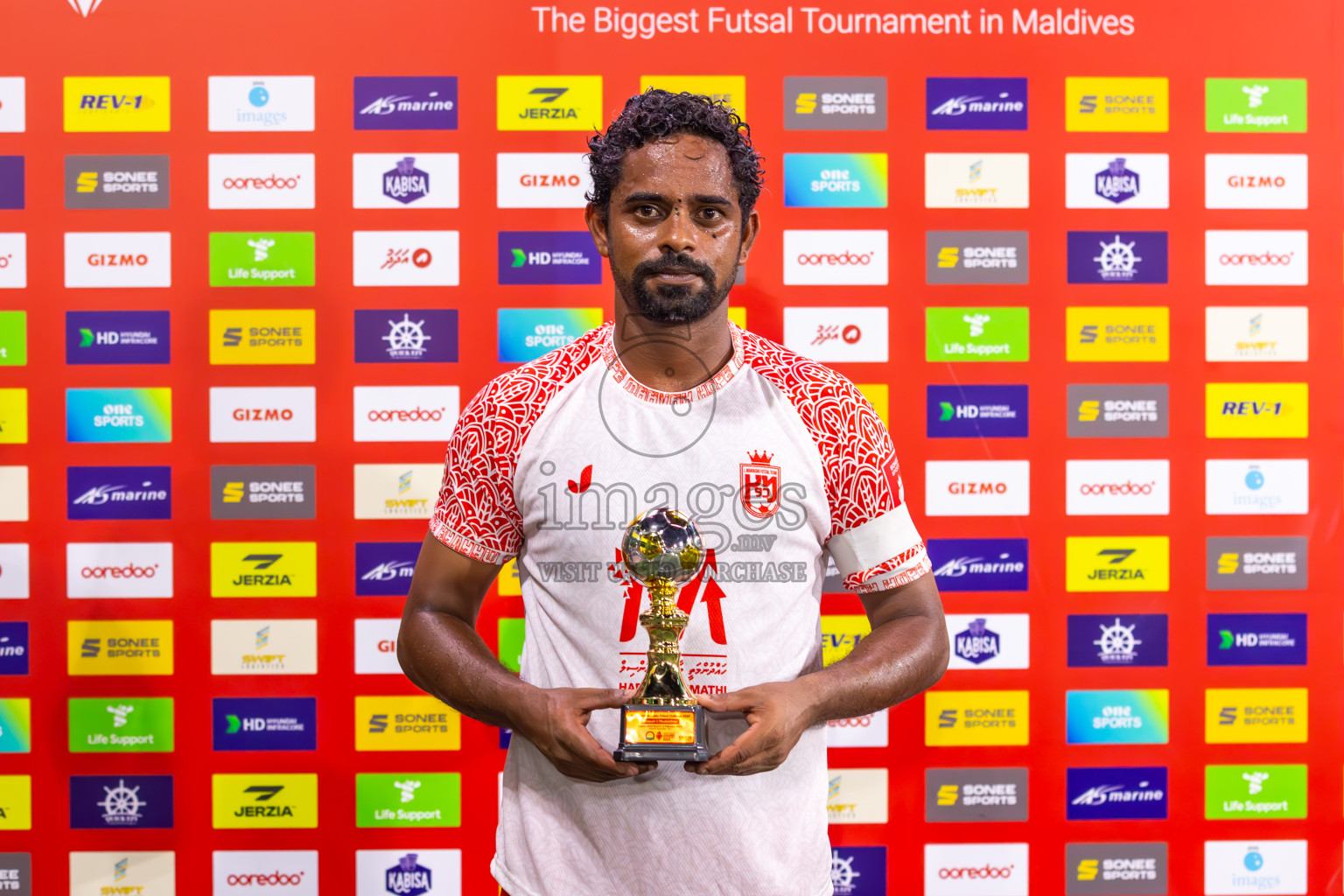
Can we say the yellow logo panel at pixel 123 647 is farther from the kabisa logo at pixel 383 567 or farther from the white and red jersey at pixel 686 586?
the white and red jersey at pixel 686 586

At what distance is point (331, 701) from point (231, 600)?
1.10 ft

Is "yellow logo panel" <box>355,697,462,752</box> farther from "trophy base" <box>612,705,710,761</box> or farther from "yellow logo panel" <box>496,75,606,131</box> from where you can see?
"yellow logo panel" <box>496,75,606,131</box>

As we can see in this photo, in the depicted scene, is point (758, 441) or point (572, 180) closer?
point (758, 441)

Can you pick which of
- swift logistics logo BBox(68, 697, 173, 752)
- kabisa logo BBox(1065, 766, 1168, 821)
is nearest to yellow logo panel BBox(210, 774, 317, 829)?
swift logistics logo BBox(68, 697, 173, 752)

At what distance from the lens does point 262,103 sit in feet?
6.49

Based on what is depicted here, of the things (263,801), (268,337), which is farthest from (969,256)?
(263,801)

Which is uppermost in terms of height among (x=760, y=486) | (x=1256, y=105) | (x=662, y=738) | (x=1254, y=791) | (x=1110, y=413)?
(x=1256, y=105)

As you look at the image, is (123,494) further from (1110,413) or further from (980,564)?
(1110,413)

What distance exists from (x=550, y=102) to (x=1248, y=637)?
81.9 inches

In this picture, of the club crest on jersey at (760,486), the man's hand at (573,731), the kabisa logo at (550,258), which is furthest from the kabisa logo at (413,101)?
the man's hand at (573,731)

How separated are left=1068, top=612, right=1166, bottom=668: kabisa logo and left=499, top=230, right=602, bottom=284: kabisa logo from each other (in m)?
1.42

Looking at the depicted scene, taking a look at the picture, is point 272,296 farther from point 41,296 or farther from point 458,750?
point 458,750

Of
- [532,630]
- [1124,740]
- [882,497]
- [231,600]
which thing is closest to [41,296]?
[231,600]

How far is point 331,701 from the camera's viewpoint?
203 cm
